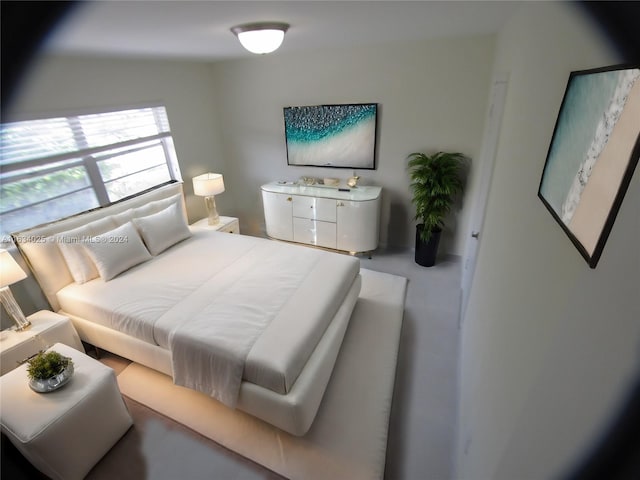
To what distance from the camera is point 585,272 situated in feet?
2.03

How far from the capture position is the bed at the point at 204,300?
1736 millimetres

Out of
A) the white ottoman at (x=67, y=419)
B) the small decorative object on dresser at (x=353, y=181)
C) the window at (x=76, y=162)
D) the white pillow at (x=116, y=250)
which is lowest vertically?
the white ottoman at (x=67, y=419)

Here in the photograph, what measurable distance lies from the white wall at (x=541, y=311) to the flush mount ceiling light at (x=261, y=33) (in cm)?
133

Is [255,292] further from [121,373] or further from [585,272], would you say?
[585,272]

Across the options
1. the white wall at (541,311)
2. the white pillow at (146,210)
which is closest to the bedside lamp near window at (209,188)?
the white pillow at (146,210)

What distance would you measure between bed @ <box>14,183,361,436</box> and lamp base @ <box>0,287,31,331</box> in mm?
297

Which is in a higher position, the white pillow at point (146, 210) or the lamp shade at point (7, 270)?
the white pillow at point (146, 210)

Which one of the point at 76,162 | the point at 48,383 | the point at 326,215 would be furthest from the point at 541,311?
the point at 76,162

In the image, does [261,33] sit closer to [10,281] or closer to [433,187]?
[433,187]

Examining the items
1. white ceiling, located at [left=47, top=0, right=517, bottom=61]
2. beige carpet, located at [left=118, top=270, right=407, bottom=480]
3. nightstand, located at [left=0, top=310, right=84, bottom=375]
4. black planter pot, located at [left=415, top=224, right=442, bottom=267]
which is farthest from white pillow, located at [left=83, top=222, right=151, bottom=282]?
black planter pot, located at [left=415, top=224, right=442, bottom=267]

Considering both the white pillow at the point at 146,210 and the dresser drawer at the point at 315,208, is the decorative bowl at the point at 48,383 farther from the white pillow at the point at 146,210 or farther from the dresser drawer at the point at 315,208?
the dresser drawer at the point at 315,208

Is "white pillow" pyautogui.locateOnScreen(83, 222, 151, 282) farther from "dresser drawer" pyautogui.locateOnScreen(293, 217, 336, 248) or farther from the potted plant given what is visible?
the potted plant

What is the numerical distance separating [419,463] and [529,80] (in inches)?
79.2

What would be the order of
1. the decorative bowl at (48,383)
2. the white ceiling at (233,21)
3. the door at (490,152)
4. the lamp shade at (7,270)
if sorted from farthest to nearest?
the door at (490,152) → the lamp shade at (7,270) → the decorative bowl at (48,383) → the white ceiling at (233,21)
